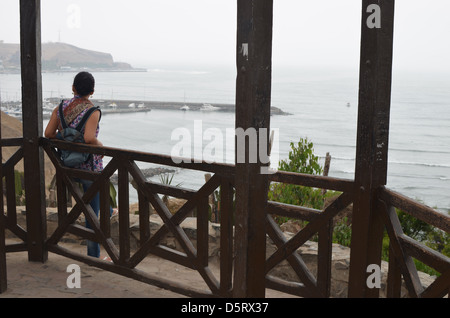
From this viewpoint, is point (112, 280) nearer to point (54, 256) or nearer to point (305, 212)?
point (54, 256)

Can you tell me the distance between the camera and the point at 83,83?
153 inches

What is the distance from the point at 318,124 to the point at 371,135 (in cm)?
6630

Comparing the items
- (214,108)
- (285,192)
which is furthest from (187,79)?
(285,192)

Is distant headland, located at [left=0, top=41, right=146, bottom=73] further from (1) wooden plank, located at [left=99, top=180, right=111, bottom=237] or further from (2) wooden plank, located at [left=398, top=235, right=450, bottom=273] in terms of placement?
(2) wooden plank, located at [left=398, top=235, right=450, bottom=273]

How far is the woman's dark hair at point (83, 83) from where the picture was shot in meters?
3.86

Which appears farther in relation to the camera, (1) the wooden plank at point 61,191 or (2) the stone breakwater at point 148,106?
(2) the stone breakwater at point 148,106

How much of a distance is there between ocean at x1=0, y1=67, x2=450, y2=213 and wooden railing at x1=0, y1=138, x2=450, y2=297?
2764cm

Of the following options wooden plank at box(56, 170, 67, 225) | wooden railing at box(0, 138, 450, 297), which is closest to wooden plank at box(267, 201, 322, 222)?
wooden railing at box(0, 138, 450, 297)

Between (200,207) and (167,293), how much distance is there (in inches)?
29.6

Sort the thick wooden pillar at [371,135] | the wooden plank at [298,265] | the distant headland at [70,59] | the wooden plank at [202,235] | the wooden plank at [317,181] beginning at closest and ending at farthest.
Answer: the thick wooden pillar at [371,135] → the wooden plank at [317,181] → the wooden plank at [298,265] → the wooden plank at [202,235] → the distant headland at [70,59]

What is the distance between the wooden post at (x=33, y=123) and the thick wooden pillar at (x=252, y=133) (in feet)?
7.41

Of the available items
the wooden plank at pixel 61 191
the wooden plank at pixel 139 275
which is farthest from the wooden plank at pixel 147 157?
the wooden plank at pixel 139 275

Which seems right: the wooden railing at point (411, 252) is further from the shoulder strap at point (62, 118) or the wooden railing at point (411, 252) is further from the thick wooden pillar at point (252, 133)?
the shoulder strap at point (62, 118)

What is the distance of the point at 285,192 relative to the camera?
7312 millimetres
